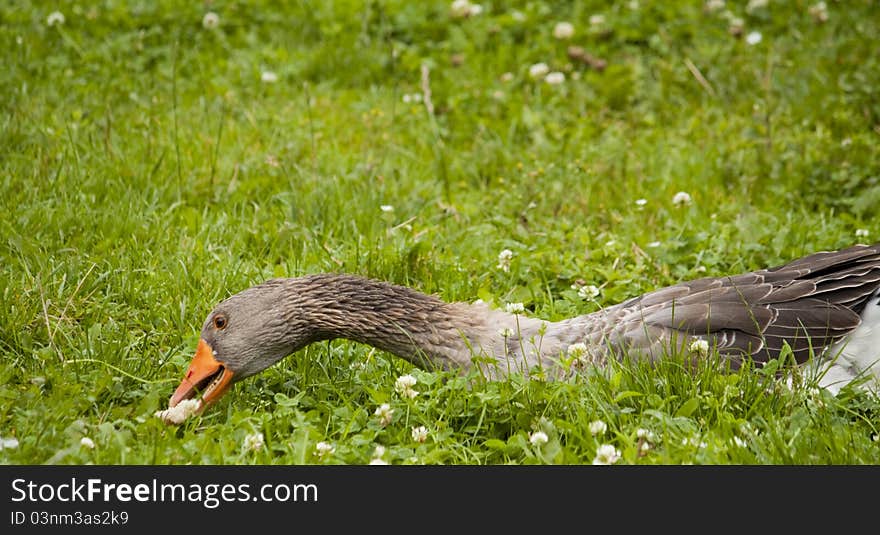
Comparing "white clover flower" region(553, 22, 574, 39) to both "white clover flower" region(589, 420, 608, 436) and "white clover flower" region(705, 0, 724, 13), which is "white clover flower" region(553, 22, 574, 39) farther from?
"white clover flower" region(589, 420, 608, 436)

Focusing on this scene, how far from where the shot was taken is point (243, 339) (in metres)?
4.82

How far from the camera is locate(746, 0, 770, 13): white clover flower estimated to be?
9648mm

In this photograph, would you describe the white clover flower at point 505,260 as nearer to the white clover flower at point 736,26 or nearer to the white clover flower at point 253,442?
the white clover flower at point 253,442

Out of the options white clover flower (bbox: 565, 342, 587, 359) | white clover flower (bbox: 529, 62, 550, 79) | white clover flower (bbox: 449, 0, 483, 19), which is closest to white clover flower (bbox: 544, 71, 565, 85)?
white clover flower (bbox: 529, 62, 550, 79)

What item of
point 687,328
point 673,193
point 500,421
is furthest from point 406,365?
point 673,193

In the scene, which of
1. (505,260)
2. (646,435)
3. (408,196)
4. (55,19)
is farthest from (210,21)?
(646,435)

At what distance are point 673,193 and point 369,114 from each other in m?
2.43

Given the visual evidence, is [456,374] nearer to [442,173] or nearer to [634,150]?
[442,173]

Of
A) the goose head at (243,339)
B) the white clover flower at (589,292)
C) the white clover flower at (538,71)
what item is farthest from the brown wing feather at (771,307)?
the white clover flower at (538,71)

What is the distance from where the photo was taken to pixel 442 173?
300 inches

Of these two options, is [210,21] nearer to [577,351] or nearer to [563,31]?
[563,31]

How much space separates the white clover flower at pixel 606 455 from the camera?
4.08 m

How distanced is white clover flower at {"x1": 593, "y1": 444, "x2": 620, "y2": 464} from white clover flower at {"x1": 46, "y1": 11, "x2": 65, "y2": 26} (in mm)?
6744

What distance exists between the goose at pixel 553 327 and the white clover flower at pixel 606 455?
0.70m
